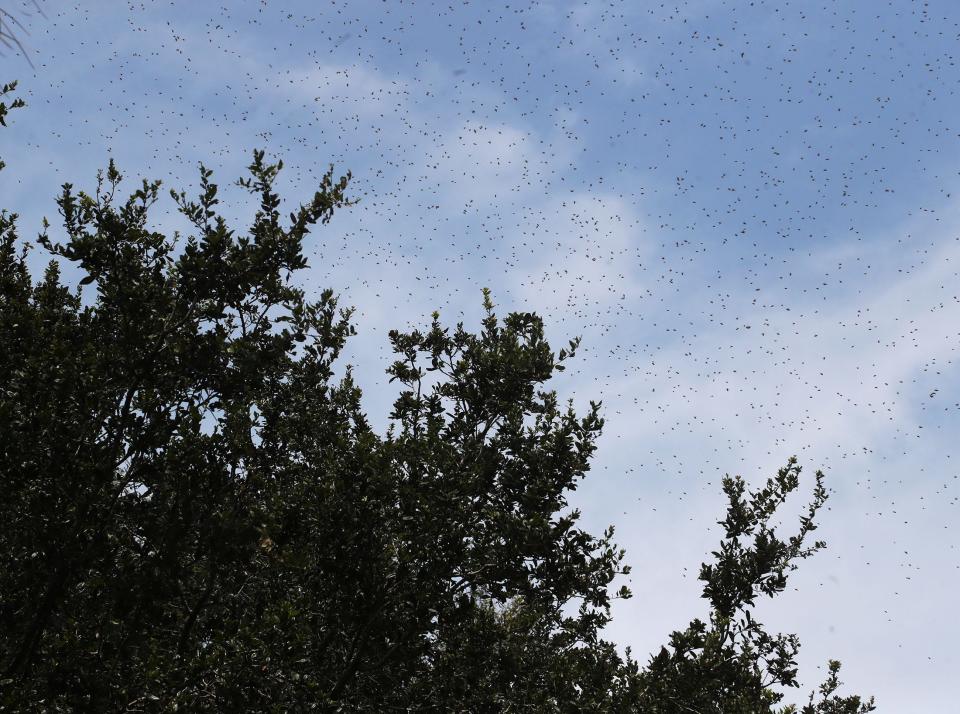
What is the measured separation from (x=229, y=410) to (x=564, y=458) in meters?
5.41

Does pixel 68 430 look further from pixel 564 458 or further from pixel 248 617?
pixel 564 458

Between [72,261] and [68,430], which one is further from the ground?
[72,261]

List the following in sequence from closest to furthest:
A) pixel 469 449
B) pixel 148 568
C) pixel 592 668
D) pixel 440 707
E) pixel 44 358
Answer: pixel 148 568, pixel 44 358, pixel 440 707, pixel 469 449, pixel 592 668

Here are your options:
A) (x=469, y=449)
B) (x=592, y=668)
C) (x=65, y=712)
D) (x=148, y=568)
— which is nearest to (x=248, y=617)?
(x=148, y=568)

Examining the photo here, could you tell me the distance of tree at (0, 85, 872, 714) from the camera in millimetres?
10633

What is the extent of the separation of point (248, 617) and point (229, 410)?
266 cm

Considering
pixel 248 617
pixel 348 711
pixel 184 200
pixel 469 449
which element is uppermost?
pixel 184 200

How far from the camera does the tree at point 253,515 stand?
1063 centimetres

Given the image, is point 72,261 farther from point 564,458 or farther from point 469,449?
point 564,458

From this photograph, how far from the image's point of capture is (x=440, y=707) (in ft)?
41.3

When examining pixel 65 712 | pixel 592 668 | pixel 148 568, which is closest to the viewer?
pixel 65 712

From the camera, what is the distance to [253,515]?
11.1 m

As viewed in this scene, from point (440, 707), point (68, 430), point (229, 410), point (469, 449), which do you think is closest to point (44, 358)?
point (68, 430)

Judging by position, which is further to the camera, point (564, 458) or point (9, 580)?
point (564, 458)
